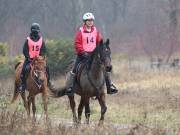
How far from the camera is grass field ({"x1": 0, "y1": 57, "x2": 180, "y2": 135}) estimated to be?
11.4 meters

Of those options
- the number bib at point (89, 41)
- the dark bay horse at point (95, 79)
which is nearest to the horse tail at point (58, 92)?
the dark bay horse at point (95, 79)

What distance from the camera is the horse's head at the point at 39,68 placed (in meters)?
17.3

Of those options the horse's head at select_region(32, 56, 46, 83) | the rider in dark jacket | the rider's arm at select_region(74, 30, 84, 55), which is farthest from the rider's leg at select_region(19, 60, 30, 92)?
the rider's arm at select_region(74, 30, 84, 55)

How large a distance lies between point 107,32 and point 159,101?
175 ft

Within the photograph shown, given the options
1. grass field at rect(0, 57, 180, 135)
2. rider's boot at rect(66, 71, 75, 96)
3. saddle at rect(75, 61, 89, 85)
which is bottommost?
grass field at rect(0, 57, 180, 135)

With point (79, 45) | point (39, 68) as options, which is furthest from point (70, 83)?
point (39, 68)

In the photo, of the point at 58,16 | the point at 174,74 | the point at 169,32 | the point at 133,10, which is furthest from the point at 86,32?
the point at 133,10

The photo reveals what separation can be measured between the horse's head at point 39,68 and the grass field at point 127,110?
93 cm

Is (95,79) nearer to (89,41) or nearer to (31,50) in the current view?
(89,41)

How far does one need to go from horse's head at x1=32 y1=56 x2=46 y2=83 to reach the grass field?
0.93 metres

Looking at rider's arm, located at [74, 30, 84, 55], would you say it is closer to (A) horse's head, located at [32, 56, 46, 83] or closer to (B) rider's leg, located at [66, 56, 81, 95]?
(B) rider's leg, located at [66, 56, 81, 95]

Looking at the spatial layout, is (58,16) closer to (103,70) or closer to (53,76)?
(53,76)

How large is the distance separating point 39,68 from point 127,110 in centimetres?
400

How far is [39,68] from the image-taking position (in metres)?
17.4
